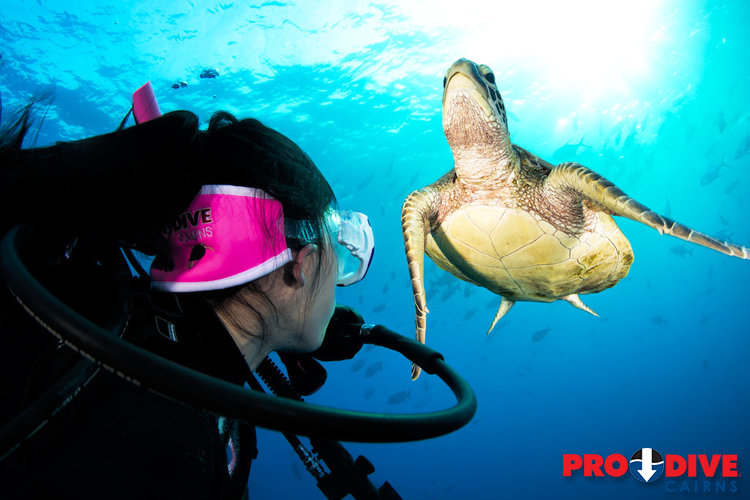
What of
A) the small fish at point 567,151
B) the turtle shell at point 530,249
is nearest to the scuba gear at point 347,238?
the turtle shell at point 530,249

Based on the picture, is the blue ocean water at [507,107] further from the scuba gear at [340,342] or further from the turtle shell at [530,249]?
the turtle shell at [530,249]

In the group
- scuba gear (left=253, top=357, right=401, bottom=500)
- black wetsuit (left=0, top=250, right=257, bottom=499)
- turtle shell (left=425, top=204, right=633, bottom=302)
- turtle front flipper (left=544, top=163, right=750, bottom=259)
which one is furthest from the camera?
turtle shell (left=425, top=204, right=633, bottom=302)

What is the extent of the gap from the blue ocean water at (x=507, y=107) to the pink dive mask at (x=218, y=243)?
172 cm

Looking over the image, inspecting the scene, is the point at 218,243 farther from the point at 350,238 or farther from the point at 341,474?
the point at 341,474

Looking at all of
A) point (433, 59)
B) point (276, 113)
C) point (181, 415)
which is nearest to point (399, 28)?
point (433, 59)

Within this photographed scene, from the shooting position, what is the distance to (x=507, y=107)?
17984mm

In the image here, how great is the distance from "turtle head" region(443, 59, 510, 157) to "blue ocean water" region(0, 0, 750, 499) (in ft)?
9.65

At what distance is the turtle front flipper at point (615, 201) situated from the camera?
2229mm

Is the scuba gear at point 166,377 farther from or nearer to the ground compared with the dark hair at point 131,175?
nearer to the ground

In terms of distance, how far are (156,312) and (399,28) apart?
523 inches

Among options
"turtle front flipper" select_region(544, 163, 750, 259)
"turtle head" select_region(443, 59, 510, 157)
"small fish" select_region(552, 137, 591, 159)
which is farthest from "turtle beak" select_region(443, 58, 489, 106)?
"small fish" select_region(552, 137, 591, 159)

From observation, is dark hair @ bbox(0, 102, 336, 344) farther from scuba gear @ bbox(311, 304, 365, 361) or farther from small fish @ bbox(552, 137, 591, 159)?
small fish @ bbox(552, 137, 591, 159)

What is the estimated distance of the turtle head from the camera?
279cm

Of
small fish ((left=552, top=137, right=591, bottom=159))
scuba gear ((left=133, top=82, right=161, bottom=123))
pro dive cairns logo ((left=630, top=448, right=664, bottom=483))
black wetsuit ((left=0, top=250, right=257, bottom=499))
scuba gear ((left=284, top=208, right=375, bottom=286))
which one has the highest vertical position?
small fish ((left=552, top=137, right=591, bottom=159))
